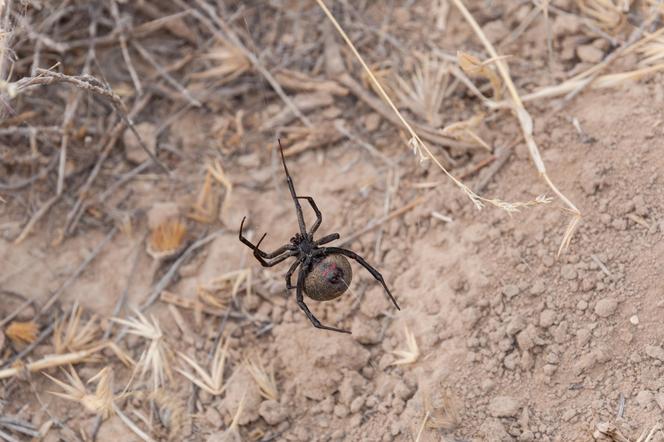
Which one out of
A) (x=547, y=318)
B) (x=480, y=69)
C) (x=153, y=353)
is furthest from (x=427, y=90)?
(x=153, y=353)

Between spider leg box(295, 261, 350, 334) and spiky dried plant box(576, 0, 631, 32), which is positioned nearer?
spider leg box(295, 261, 350, 334)

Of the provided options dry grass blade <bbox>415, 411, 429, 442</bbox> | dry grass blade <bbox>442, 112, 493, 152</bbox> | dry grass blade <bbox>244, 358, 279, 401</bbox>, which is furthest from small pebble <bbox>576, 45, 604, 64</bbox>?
dry grass blade <bbox>244, 358, 279, 401</bbox>

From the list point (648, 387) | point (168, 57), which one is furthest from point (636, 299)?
point (168, 57)

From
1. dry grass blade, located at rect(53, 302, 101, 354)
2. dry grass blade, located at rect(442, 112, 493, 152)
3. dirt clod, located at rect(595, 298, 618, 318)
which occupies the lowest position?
dry grass blade, located at rect(53, 302, 101, 354)

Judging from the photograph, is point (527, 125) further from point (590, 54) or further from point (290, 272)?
point (290, 272)

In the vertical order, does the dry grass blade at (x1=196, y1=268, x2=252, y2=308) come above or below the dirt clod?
below

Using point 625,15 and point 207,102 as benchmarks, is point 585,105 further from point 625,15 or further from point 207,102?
point 207,102

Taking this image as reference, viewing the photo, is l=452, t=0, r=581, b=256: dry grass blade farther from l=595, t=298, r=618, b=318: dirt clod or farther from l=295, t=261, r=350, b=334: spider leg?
l=295, t=261, r=350, b=334: spider leg
